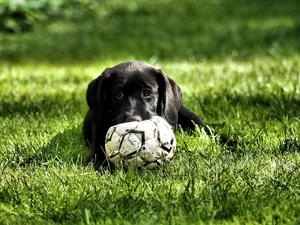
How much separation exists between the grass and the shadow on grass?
0.03 metres

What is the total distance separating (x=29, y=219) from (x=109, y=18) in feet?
36.3

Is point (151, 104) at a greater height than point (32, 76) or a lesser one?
greater

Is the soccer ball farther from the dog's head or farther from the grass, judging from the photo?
the dog's head

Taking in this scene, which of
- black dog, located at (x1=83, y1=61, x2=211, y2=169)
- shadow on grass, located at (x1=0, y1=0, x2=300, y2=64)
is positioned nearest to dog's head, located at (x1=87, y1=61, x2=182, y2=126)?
black dog, located at (x1=83, y1=61, x2=211, y2=169)

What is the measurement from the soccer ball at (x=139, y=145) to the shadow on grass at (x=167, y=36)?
4.67m

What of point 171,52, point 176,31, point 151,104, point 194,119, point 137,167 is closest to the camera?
point 137,167

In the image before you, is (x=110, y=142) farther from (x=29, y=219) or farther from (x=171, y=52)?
(x=171, y=52)

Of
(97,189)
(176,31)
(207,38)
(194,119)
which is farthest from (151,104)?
(176,31)

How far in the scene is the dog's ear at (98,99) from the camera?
462 centimetres

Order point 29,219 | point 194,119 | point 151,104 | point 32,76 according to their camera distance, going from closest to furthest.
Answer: point 29,219
point 151,104
point 194,119
point 32,76

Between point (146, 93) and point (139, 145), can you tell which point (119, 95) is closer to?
point (146, 93)

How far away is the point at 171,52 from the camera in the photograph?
30.2ft

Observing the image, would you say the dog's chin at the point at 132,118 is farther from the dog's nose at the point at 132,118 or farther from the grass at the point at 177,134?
the grass at the point at 177,134

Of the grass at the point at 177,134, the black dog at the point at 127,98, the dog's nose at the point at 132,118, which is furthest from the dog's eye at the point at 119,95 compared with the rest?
the grass at the point at 177,134
